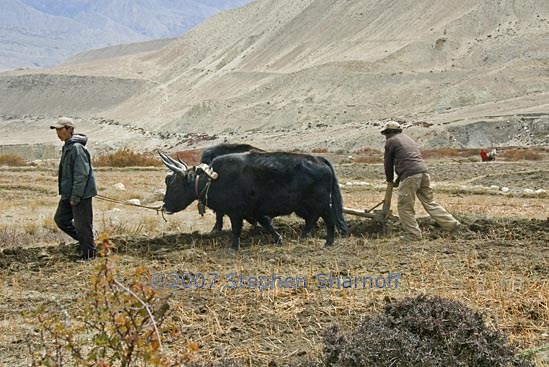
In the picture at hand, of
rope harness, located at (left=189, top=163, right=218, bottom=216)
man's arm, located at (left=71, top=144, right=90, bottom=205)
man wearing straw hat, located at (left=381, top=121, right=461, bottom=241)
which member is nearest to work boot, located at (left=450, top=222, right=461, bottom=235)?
man wearing straw hat, located at (left=381, top=121, right=461, bottom=241)

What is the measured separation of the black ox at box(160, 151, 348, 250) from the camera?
10281mm

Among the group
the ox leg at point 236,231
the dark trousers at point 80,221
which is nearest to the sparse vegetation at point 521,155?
the ox leg at point 236,231

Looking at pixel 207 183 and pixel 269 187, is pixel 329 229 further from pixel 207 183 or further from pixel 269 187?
pixel 207 183

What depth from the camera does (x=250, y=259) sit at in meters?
9.30

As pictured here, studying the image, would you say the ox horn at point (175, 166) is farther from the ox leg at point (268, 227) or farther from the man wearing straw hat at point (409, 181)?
the man wearing straw hat at point (409, 181)

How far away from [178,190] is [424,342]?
6.49 meters

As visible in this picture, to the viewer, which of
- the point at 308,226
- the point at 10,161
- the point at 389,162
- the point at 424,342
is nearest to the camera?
the point at 424,342

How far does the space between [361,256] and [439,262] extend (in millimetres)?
1124

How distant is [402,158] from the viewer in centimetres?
1038

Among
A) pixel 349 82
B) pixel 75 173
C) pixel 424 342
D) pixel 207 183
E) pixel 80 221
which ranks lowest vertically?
pixel 424 342

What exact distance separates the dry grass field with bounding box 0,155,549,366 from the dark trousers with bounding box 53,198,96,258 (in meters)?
0.31

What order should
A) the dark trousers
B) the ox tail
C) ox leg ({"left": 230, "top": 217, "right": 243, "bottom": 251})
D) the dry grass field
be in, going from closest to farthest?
the dry grass field, the dark trousers, ox leg ({"left": 230, "top": 217, "right": 243, "bottom": 251}), the ox tail

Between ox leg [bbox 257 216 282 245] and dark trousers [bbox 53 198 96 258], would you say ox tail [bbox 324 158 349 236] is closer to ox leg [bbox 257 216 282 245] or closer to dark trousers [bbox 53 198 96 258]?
ox leg [bbox 257 216 282 245]

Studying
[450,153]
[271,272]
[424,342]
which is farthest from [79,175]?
[450,153]
